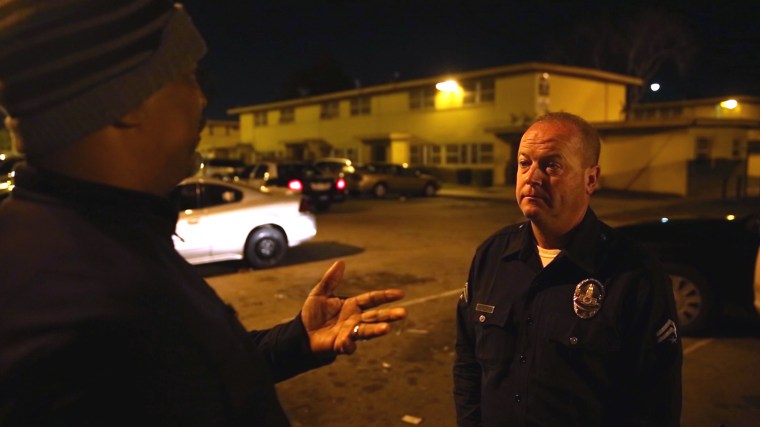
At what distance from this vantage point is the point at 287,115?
147ft

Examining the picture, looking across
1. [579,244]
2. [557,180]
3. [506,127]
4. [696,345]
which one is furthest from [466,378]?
[506,127]

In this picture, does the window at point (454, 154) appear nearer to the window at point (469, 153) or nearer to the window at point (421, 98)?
the window at point (469, 153)

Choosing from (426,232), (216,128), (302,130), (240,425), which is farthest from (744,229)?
(216,128)

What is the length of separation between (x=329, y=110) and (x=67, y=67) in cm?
4061

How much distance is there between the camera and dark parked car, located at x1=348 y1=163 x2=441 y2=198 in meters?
23.5

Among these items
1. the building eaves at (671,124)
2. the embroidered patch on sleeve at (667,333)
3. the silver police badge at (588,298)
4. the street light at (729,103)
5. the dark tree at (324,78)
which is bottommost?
the embroidered patch on sleeve at (667,333)

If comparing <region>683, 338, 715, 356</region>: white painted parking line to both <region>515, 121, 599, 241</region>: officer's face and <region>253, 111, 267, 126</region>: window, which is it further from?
<region>253, 111, 267, 126</region>: window

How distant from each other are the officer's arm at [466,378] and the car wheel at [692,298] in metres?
4.08

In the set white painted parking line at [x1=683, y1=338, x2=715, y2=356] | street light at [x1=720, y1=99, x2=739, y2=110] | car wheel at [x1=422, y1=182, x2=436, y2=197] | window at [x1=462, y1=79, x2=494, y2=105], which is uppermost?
window at [x1=462, y1=79, x2=494, y2=105]

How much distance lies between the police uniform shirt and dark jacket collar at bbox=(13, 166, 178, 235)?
1.47 m

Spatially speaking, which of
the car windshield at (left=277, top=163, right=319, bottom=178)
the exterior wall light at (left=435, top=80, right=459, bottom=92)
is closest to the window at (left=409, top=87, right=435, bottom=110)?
the exterior wall light at (left=435, top=80, right=459, bottom=92)

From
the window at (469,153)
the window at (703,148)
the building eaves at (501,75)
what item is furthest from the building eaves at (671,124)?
the window at (469,153)

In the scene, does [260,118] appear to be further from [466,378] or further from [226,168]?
[466,378]

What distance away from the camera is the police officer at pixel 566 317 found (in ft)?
6.33
